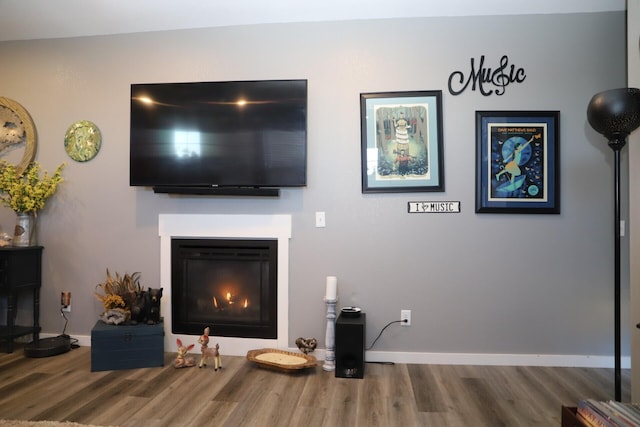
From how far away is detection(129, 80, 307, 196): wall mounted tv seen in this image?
111 inches

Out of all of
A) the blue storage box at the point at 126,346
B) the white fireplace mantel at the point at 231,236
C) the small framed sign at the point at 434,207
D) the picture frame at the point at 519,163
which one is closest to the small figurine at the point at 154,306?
the blue storage box at the point at 126,346

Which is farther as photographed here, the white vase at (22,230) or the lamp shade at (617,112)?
the white vase at (22,230)

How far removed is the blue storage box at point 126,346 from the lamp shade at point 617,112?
302 centimetres

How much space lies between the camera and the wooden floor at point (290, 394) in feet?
6.81

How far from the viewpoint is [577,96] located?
282 centimetres

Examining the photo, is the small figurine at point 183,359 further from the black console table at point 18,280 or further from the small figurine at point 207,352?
the black console table at point 18,280

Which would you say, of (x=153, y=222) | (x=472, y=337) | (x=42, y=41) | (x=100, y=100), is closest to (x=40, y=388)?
(x=153, y=222)

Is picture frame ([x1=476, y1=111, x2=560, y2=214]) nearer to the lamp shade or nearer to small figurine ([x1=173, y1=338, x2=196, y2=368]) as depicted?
the lamp shade

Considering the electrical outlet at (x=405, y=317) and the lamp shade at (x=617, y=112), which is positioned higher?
the lamp shade at (x=617, y=112)

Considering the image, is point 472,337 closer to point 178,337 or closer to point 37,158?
point 178,337

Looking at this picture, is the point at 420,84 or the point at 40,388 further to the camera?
the point at 420,84

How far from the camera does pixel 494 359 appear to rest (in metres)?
2.84

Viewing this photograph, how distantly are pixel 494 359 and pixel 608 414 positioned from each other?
Result: 154 centimetres

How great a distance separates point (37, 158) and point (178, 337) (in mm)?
1850
